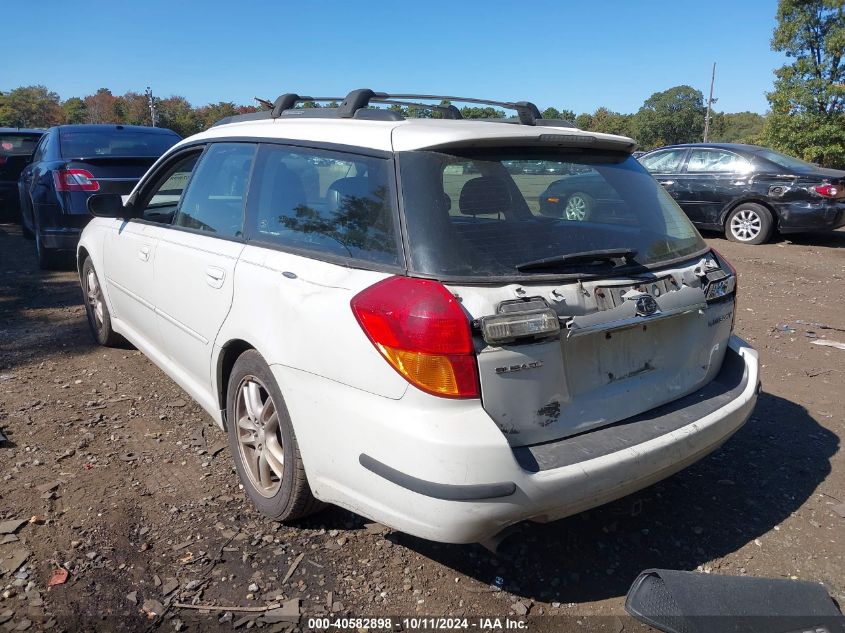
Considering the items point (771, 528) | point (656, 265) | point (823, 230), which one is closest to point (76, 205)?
point (656, 265)

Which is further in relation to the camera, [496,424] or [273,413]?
[273,413]

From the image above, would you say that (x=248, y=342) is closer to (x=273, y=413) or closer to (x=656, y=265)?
(x=273, y=413)

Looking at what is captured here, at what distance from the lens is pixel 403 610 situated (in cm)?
256

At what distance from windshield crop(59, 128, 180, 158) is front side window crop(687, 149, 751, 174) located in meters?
8.57

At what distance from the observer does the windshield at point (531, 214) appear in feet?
8.08

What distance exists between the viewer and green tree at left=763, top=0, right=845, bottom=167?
88.4ft

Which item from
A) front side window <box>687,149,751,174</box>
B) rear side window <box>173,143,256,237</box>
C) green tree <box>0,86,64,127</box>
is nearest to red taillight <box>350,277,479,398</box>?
rear side window <box>173,143,256,237</box>

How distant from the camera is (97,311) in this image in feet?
17.8

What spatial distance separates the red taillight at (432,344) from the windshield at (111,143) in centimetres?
680

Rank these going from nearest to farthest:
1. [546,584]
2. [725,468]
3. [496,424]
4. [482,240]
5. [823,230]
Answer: [496,424] → [482,240] → [546,584] → [725,468] → [823,230]

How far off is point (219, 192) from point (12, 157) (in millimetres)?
9899

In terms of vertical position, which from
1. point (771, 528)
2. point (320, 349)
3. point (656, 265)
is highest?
point (656, 265)

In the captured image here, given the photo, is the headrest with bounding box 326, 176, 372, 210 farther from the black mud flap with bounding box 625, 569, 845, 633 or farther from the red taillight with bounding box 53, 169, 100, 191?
the red taillight with bounding box 53, 169, 100, 191

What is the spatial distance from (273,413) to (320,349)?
0.60 metres
